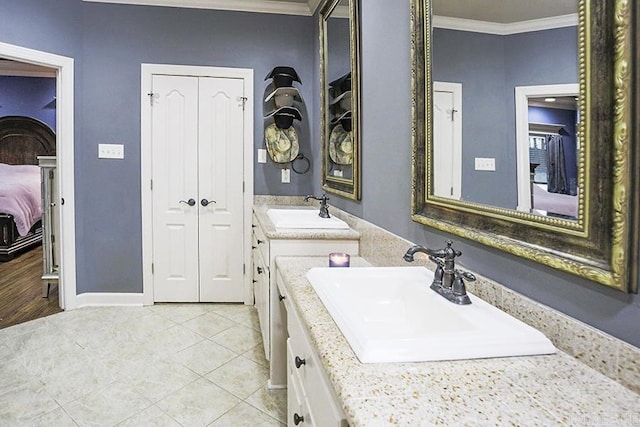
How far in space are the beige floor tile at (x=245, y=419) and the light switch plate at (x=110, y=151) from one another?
2.43 meters

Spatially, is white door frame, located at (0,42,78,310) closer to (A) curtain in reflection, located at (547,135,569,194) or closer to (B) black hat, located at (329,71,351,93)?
(B) black hat, located at (329,71,351,93)

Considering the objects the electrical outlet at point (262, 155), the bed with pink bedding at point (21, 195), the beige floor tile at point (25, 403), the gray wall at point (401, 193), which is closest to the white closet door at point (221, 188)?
the electrical outlet at point (262, 155)

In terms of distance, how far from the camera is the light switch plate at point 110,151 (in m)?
3.57

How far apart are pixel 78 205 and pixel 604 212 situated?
3.74 metres

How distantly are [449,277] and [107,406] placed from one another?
1876 mm

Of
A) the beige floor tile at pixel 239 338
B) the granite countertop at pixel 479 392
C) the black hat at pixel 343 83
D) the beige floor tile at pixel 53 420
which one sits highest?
the black hat at pixel 343 83

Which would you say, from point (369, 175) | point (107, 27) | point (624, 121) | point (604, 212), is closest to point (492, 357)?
point (604, 212)

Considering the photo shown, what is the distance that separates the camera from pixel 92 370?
8.20 ft

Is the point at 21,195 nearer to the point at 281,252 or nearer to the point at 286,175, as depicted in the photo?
the point at 286,175

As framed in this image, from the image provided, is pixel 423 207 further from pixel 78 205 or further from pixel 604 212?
pixel 78 205

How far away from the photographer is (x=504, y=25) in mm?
1146

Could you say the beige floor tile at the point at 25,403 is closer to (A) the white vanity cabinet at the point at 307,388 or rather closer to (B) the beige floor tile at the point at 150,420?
(B) the beige floor tile at the point at 150,420

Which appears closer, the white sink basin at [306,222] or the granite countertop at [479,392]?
the granite countertop at [479,392]

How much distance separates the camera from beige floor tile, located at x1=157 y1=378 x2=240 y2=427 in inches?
80.3
